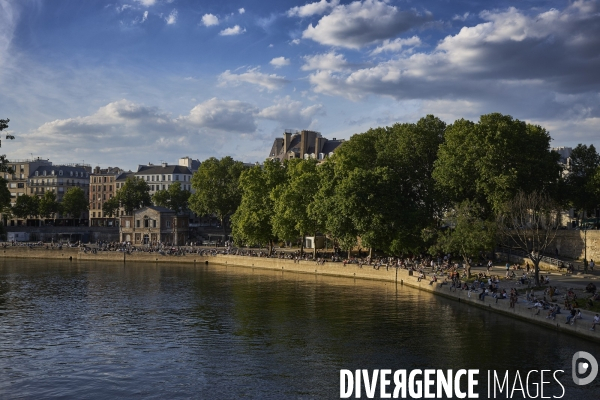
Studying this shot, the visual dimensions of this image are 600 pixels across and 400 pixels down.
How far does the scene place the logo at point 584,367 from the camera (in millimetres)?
30472

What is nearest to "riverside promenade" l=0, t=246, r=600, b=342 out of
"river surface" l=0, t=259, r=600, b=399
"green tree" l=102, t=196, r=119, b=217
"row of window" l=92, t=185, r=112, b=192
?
"river surface" l=0, t=259, r=600, b=399

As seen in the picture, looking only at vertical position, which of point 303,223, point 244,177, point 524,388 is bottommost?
point 524,388

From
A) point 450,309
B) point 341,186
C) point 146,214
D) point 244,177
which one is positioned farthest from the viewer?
point 146,214

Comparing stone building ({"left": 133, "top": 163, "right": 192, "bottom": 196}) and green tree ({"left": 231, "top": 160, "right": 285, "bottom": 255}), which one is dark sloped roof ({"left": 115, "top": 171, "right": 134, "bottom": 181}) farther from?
green tree ({"left": 231, "top": 160, "right": 285, "bottom": 255})

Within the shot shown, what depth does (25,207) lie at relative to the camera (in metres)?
142

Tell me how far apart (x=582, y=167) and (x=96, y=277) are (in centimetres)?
6893

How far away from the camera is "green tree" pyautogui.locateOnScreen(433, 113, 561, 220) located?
7050cm

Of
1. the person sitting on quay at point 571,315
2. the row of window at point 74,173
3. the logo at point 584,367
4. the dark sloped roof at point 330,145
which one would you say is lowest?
the logo at point 584,367

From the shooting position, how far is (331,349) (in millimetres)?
36844

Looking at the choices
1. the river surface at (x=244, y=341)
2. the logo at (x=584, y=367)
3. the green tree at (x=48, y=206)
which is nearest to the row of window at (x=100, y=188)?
the green tree at (x=48, y=206)

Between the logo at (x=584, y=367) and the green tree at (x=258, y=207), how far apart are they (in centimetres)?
5722

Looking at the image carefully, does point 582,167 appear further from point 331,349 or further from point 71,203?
point 71,203

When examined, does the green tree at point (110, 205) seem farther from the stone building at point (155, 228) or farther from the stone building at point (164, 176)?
the stone building at point (155, 228)

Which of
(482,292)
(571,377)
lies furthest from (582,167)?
(571,377)
